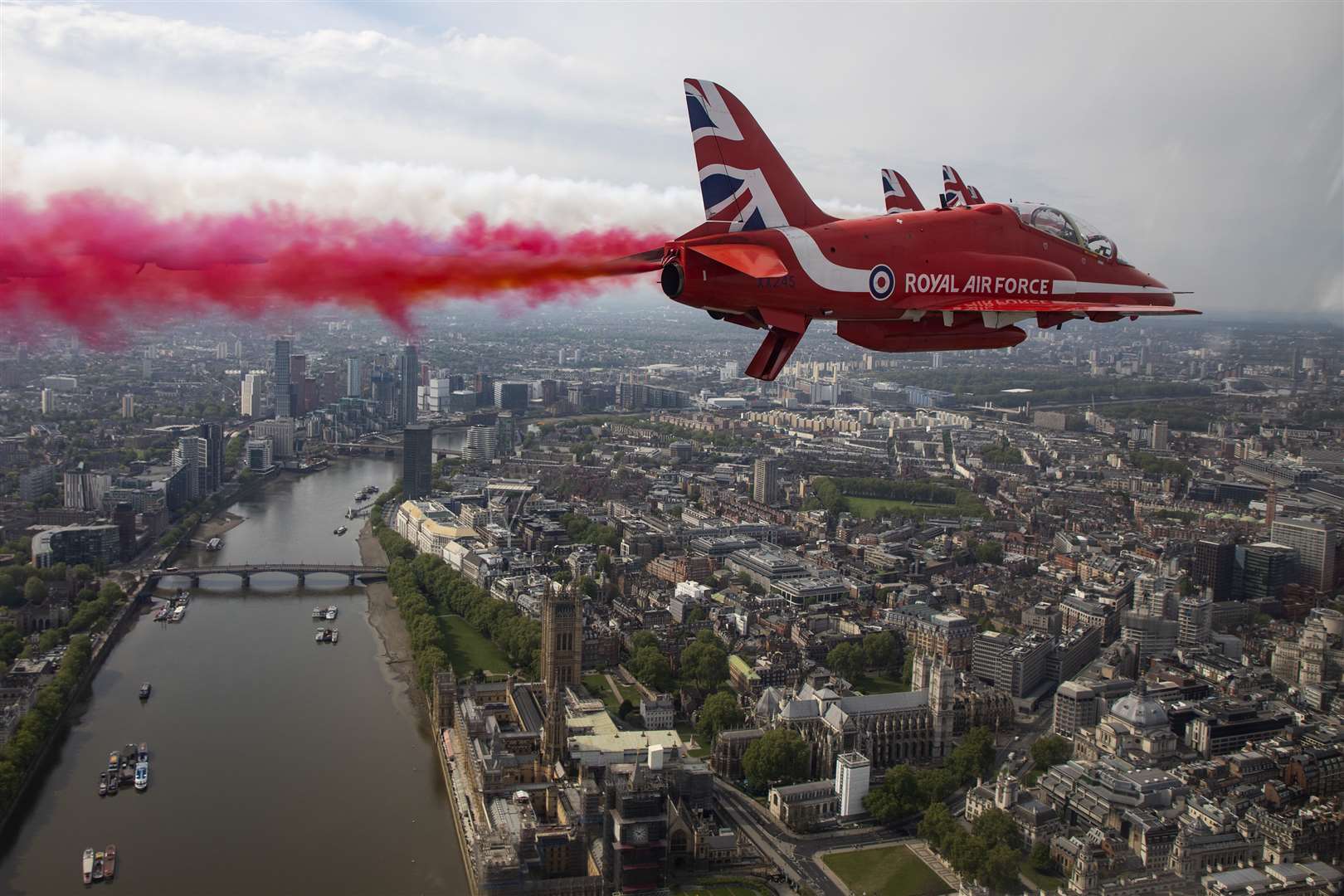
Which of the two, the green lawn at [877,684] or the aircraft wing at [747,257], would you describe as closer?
the aircraft wing at [747,257]

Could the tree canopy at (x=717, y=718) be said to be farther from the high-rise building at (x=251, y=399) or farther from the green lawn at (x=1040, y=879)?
the high-rise building at (x=251, y=399)

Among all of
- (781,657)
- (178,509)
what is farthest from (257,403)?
(781,657)

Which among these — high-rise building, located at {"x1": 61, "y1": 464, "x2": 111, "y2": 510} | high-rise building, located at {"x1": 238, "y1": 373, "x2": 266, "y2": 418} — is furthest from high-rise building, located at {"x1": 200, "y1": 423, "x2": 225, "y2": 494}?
high-rise building, located at {"x1": 238, "y1": 373, "x2": 266, "y2": 418}

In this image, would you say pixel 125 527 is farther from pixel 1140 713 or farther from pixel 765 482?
pixel 1140 713

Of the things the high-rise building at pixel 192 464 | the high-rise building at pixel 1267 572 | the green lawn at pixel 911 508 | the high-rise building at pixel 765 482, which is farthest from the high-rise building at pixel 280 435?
the high-rise building at pixel 1267 572

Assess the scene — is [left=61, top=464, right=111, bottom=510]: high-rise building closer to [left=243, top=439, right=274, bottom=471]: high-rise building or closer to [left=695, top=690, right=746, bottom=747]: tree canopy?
[left=243, top=439, right=274, bottom=471]: high-rise building

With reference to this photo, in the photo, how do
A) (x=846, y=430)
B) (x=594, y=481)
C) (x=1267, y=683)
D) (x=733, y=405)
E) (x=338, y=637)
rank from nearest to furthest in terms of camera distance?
1. (x=1267, y=683)
2. (x=338, y=637)
3. (x=594, y=481)
4. (x=846, y=430)
5. (x=733, y=405)

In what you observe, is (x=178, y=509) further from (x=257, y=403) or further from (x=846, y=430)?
(x=846, y=430)
